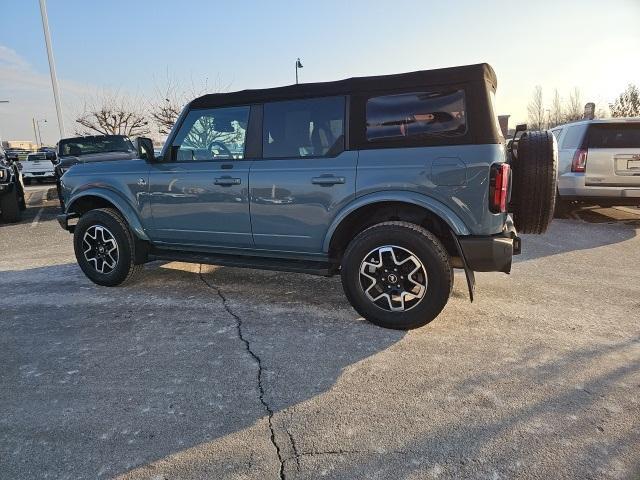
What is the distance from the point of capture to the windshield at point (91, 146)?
444 inches

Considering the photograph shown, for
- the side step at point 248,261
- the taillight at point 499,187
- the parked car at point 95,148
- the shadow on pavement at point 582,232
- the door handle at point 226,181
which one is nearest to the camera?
the taillight at point 499,187

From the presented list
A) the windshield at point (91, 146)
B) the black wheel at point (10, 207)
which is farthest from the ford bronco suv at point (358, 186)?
the windshield at point (91, 146)

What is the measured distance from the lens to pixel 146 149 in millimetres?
4469

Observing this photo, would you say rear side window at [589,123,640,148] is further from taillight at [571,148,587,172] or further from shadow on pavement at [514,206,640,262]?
shadow on pavement at [514,206,640,262]

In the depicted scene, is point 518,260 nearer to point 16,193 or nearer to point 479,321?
point 479,321

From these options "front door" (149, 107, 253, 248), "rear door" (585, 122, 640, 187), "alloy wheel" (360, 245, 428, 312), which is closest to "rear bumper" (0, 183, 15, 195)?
"front door" (149, 107, 253, 248)

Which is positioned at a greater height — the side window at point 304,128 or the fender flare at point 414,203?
the side window at point 304,128

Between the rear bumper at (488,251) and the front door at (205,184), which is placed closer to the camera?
the rear bumper at (488,251)

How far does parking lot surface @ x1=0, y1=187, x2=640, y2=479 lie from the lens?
7.00ft

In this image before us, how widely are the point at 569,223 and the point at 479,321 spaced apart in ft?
18.4

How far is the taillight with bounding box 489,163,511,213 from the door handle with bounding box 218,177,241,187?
2.12m

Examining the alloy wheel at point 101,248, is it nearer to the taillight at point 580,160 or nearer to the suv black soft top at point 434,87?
the suv black soft top at point 434,87

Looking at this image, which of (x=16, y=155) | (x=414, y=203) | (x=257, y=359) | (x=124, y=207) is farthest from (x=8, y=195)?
(x=414, y=203)

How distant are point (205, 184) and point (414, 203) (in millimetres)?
1959
